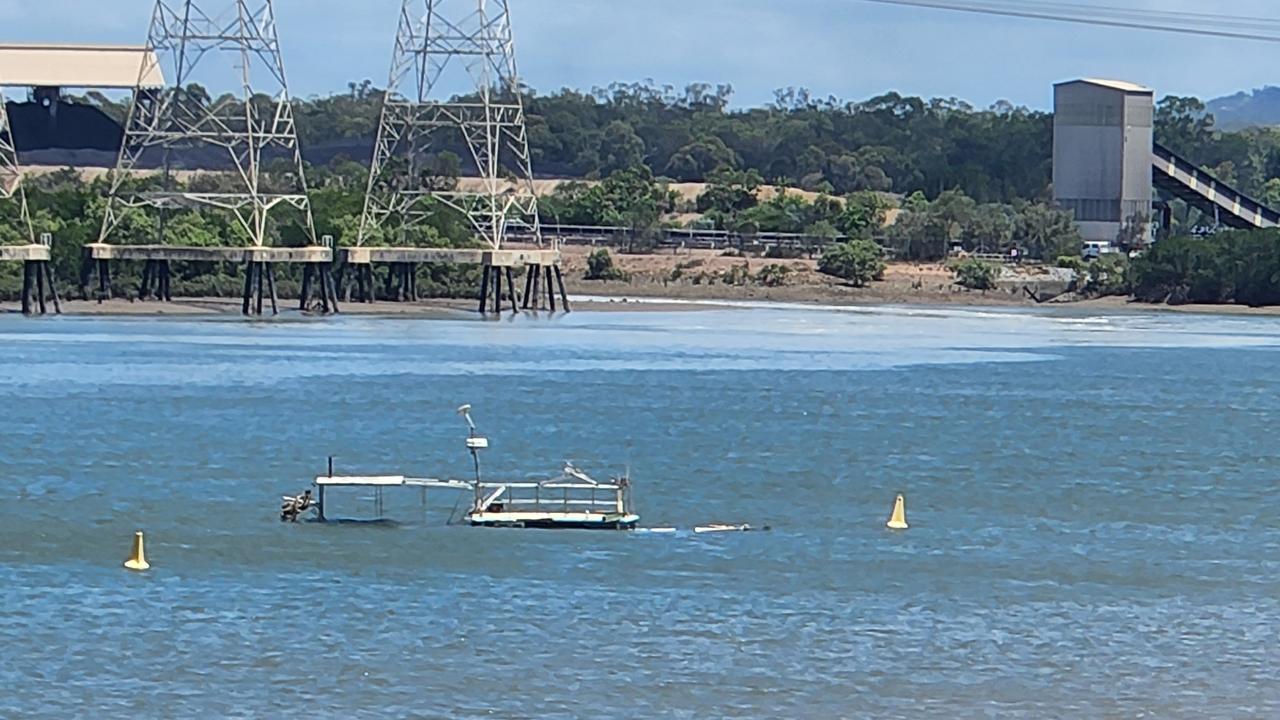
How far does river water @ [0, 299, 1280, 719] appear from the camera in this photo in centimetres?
2592

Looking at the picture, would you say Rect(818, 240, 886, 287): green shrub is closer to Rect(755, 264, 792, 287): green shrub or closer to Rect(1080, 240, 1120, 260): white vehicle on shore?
Rect(755, 264, 792, 287): green shrub

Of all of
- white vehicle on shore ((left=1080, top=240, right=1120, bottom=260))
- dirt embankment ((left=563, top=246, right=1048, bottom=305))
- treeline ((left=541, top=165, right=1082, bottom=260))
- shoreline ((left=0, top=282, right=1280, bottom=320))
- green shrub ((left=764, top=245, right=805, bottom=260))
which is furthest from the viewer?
treeline ((left=541, top=165, right=1082, bottom=260))

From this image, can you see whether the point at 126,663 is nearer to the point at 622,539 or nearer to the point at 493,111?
the point at 622,539

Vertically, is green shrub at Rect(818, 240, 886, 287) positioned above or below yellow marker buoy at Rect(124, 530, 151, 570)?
above

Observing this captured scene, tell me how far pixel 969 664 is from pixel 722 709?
A: 12.1ft

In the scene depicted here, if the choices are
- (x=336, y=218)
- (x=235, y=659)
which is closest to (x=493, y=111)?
(x=336, y=218)

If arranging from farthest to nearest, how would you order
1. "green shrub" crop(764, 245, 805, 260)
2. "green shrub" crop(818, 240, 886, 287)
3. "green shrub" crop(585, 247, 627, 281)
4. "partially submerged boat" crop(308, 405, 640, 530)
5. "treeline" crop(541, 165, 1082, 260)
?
"treeline" crop(541, 165, 1082, 260)
"green shrub" crop(764, 245, 805, 260)
"green shrub" crop(585, 247, 627, 281)
"green shrub" crop(818, 240, 886, 287)
"partially submerged boat" crop(308, 405, 640, 530)

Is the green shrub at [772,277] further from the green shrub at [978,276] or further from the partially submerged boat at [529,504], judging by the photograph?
the partially submerged boat at [529,504]

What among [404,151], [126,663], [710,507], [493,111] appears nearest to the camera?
[126,663]

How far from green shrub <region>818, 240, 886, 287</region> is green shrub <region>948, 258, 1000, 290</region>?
15.8 ft

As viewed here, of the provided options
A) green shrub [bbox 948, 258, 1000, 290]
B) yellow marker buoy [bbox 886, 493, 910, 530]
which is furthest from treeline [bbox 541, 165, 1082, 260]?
yellow marker buoy [bbox 886, 493, 910, 530]

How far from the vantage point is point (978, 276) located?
13762 cm

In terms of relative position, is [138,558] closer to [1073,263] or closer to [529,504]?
[529,504]

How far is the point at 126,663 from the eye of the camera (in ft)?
86.8
